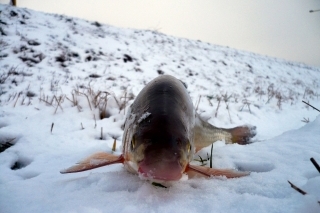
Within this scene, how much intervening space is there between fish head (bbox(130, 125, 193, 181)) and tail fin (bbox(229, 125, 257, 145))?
1684 millimetres

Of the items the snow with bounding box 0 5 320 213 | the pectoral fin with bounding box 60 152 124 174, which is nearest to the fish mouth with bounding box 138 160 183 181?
the snow with bounding box 0 5 320 213

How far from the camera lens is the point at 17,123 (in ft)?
8.38

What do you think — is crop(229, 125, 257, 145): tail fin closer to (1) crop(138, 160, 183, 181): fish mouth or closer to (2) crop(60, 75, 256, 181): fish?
(2) crop(60, 75, 256, 181): fish

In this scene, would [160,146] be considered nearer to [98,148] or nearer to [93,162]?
[93,162]

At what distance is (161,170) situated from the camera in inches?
36.5

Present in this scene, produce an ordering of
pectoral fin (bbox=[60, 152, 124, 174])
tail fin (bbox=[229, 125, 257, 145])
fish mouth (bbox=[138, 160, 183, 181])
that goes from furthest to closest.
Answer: tail fin (bbox=[229, 125, 257, 145]) → pectoral fin (bbox=[60, 152, 124, 174]) → fish mouth (bbox=[138, 160, 183, 181])

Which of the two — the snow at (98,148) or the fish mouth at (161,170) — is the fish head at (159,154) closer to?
the fish mouth at (161,170)

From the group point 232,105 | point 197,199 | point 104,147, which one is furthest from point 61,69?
point 197,199

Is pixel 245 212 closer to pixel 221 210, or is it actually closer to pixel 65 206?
pixel 221 210

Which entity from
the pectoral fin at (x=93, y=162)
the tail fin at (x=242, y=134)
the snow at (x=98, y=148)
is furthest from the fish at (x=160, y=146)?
the tail fin at (x=242, y=134)

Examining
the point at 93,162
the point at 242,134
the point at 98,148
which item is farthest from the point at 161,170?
the point at 242,134

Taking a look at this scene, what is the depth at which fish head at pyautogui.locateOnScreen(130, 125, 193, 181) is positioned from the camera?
934mm

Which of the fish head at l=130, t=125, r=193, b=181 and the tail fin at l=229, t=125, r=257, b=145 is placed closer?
the fish head at l=130, t=125, r=193, b=181

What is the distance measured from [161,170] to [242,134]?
2.05 m
